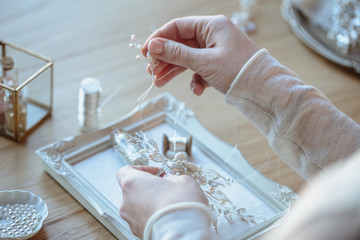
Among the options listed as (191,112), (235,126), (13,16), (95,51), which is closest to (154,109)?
(191,112)

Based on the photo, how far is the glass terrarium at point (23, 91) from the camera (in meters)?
0.93

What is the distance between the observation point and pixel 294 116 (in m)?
0.81

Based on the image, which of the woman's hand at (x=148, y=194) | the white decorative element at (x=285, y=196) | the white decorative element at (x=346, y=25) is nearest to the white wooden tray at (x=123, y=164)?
the white decorative element at (x=285, y=196)

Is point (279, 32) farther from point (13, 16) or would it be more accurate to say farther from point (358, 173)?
point (358, 173)

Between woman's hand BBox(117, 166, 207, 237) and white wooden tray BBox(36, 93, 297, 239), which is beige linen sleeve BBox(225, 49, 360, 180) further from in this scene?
woman's hand BBox(117, 166, 207, 237)

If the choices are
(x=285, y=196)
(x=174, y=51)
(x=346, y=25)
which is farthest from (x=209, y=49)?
(x=346, y=25)

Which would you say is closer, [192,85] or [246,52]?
[246,52]

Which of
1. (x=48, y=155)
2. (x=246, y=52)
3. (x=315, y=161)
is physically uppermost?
(x=246, y=52)

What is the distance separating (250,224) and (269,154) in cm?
23

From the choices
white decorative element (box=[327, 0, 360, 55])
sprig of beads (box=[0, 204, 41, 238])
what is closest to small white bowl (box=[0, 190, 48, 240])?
sprig of beads (box=[0, 204, 41, 238])

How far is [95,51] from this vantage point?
123 cm

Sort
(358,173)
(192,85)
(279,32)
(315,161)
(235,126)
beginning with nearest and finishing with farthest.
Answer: (358,173)
(315,161)
(192,85)
(235,126)
(279,32)

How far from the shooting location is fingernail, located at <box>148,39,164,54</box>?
0.86 m

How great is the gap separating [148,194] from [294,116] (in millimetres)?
297
